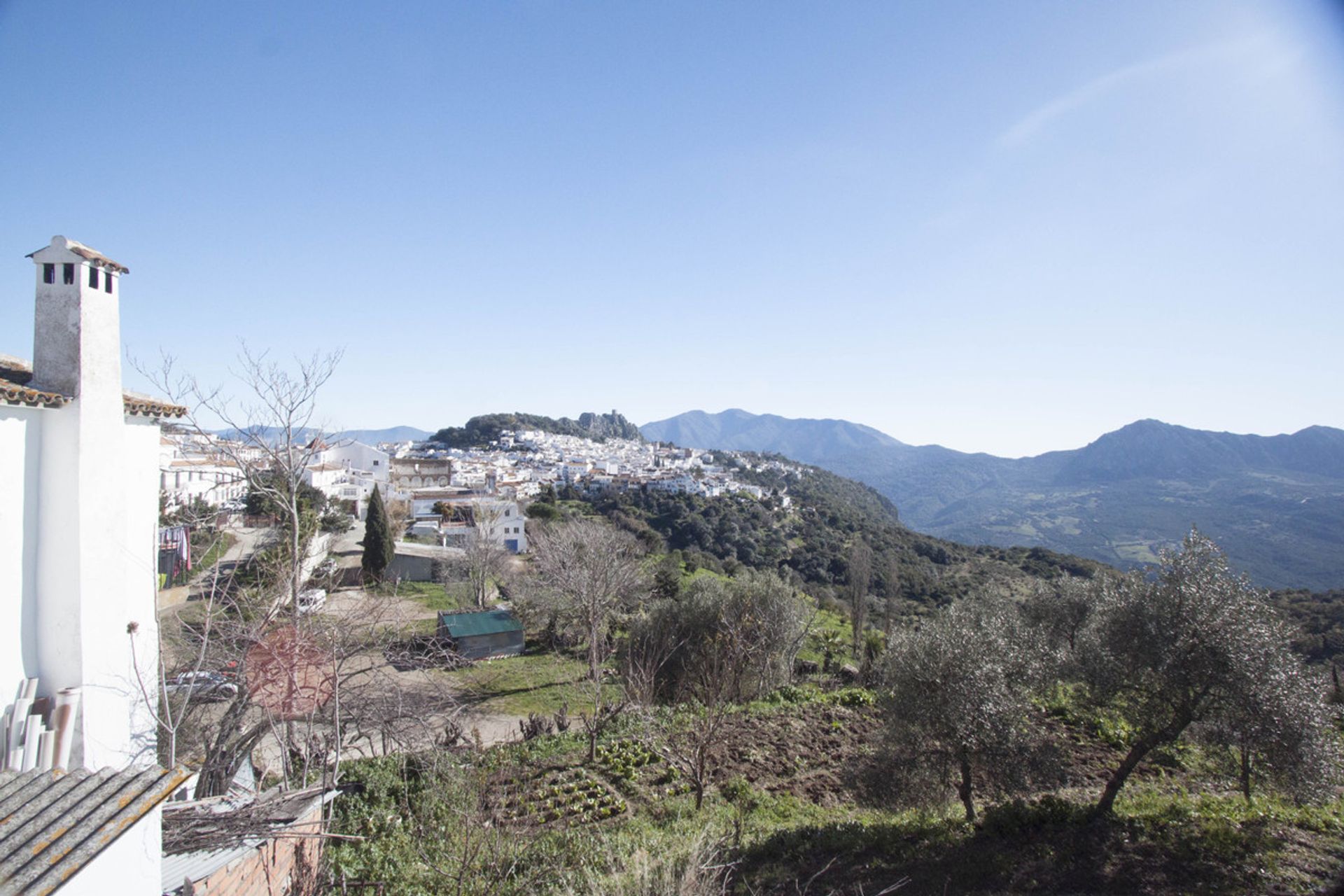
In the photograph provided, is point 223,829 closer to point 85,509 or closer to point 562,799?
point 85,509

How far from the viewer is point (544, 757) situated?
13.1 m

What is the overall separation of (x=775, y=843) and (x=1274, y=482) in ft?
447

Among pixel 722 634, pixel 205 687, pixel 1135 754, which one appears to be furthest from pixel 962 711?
pixel 205 687

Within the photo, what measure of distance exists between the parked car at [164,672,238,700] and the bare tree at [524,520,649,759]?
7.28 m

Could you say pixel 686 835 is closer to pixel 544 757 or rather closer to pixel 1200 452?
pixel 544 757

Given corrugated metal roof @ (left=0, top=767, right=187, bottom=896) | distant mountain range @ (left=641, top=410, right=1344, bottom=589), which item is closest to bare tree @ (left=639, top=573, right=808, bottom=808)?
corrugated metal roof @ (left=0, top=767, right=187, bottom=896)

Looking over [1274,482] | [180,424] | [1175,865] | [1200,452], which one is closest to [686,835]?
[1175,865]

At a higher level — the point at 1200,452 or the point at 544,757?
the point at 1200,452

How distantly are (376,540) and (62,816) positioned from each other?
29.9 m

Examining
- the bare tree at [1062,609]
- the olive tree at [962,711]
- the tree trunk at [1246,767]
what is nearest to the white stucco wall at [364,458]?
the bare tree at [1062,609]

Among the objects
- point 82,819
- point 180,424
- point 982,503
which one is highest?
point 180,424

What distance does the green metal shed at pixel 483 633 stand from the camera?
2245 cm

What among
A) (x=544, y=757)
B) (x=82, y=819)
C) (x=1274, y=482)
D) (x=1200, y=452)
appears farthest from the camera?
(x=1200, y=452)

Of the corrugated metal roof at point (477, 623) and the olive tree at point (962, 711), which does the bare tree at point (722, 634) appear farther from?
the corrugated metal roof at point (477, 623)
